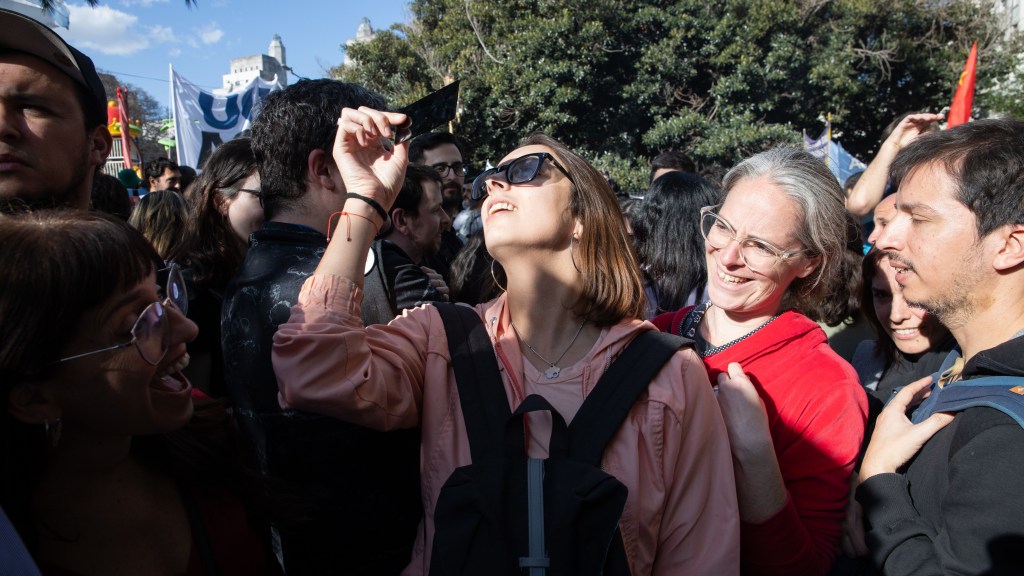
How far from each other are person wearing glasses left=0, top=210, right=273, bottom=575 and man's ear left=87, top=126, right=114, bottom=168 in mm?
619

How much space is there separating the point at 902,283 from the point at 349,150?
5.62 ft

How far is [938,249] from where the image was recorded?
175 centimetres

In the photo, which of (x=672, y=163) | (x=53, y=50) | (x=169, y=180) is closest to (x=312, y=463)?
(x=53, y=50)

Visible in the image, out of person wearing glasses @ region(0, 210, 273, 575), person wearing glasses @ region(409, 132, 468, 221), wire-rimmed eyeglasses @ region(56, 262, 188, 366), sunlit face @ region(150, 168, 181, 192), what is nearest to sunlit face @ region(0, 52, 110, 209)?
person wearing glasses @ region(0, 210, 273, 575)

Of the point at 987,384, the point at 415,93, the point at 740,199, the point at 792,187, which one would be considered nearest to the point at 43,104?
the point at 740,199

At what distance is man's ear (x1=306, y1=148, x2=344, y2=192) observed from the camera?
195cm

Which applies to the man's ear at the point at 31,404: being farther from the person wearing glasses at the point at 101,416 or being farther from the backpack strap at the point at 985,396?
the backpack strap at the point at 985,396

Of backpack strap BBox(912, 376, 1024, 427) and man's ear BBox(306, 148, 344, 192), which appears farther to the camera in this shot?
man's ear BBox(306, 148, 344, 192)

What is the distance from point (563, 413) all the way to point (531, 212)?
0.57 meters

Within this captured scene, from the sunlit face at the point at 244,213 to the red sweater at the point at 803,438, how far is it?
90.6 inches

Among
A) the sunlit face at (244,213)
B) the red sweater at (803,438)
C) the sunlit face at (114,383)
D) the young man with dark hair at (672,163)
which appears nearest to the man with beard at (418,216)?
the sunlit face at (244,213)

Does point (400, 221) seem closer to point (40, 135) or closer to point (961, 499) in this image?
point (40, 135)

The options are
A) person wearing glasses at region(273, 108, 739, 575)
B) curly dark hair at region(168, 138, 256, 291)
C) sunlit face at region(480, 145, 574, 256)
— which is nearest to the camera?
person wearing glasses at region(273, 108, 739, 575)

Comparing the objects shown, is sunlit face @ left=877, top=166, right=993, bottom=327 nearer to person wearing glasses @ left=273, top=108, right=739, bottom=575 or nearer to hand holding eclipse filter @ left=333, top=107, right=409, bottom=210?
person wearing glasses @ left=273, top=108, right=739, bottom=575
